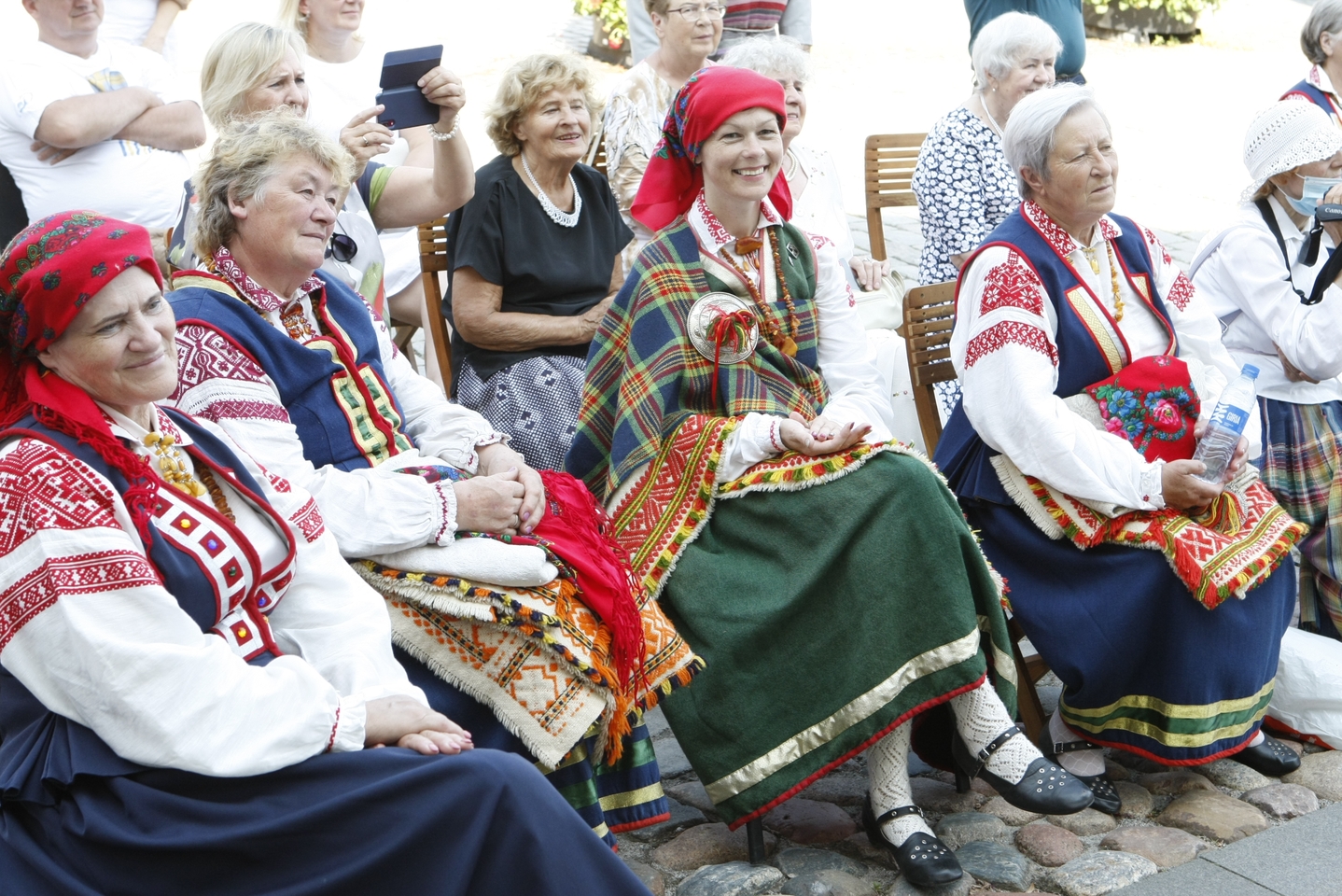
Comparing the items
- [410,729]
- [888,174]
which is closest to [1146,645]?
[410,729]

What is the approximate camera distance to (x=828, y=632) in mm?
3219

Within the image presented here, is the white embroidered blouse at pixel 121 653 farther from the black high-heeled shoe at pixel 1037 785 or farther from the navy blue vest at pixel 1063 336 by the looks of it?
the navy blue vest at pixel 1063 336

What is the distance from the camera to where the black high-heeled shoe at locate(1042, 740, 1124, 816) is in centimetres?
347

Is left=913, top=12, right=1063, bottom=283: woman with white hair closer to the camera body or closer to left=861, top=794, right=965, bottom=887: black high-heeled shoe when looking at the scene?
the camera body

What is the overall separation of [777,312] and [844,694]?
1.01 metres

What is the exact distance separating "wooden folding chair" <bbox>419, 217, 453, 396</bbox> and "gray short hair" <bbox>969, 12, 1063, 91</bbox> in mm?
2118

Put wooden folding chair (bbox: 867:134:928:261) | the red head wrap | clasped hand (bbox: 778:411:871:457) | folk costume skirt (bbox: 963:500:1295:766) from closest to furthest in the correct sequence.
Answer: clasped hand (bbox: 778:411:871:457)
folk costume skirt (bbox: 963:500:1295:766)
the red head wrap
wooden folding chair (bbox: 867:134:928:261)

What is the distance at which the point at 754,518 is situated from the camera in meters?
3.33

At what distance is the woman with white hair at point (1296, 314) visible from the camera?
405 cm

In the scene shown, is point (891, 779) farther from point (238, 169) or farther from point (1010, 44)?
point (1010, 44)

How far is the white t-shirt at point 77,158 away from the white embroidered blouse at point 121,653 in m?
2.34

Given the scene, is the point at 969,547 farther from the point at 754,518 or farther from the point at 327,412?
the point at 327,412

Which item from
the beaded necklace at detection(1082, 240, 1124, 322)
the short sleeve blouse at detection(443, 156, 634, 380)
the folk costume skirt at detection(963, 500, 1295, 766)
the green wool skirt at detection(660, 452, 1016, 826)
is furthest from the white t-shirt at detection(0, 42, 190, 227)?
the folk costume skirt at detection(963, 500, 1295, 766)

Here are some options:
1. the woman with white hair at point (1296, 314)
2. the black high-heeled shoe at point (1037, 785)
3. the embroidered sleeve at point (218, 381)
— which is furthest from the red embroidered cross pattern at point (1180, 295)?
the embroidered sleeve at point (218, 381)
